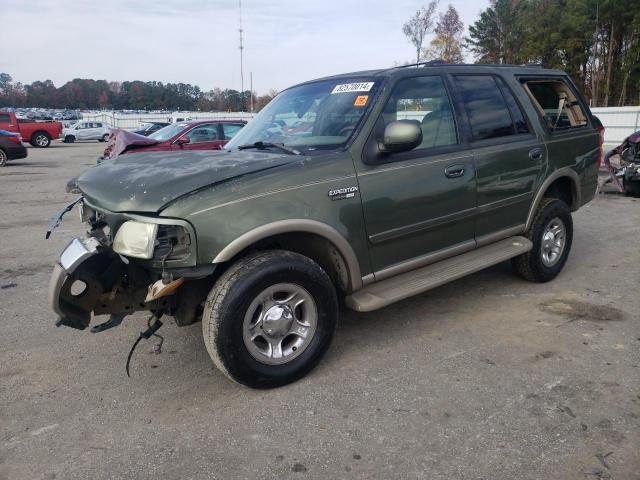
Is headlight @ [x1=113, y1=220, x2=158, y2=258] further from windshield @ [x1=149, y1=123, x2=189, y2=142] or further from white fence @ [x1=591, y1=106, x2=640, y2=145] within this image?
white fence @ [x1=591, y1=106, x2=640, y2=145]

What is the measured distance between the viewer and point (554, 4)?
141ft

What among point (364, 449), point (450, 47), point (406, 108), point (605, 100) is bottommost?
point (364, 449)

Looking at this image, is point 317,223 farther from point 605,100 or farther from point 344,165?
point 605,100

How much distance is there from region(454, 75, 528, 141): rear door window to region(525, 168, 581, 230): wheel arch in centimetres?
59

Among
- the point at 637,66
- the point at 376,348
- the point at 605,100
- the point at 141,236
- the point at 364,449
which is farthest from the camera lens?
the point at 605,100

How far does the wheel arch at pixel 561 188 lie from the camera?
457cm

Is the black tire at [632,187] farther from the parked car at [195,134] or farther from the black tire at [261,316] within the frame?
the black tire at [261,316]

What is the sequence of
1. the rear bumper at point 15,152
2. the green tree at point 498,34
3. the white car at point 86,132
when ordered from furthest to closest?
the green tree at point 498,34
the white car at point 86,132
the rear bumper at point 15,152

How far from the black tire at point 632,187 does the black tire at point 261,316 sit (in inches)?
335

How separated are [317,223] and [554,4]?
48384 mm

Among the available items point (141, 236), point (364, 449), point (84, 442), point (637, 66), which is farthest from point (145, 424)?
Answer: point (637, 66)

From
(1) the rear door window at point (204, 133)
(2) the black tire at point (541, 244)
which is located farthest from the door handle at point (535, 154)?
(1) the rear door window at point (204, 133)

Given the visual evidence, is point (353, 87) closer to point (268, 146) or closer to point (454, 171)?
point (268, 146)

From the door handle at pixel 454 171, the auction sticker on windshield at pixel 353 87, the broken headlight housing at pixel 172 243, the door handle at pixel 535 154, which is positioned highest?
the auction sticker on windshield at pixel 353 87
